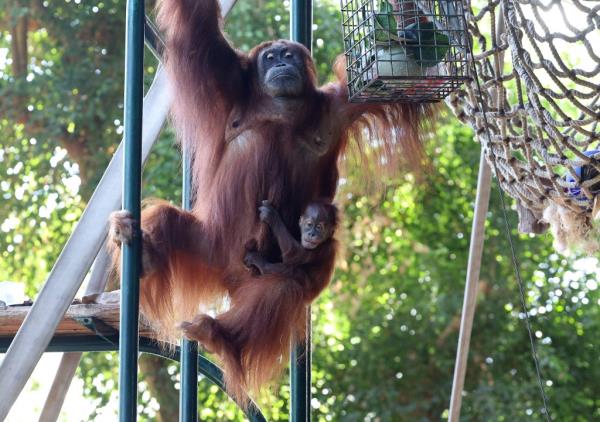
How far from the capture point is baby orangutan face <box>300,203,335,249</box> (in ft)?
11.1

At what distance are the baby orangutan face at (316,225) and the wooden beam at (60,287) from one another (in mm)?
550

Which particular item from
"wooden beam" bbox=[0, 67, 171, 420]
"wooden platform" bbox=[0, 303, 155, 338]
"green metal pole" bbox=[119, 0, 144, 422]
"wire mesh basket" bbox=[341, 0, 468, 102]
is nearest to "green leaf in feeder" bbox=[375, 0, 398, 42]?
"wire mesh basket" bbox=[341, 0, 468, 102]

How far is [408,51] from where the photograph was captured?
2.87 m

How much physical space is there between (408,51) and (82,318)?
51.7 inches

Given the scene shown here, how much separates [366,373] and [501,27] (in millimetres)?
5321

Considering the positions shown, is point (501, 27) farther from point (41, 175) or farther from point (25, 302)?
point (41, 175)

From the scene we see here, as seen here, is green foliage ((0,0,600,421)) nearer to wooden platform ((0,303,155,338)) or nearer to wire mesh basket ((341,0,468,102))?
wooden platform ((0,303,155,338))

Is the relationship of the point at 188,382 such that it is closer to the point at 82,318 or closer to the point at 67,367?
the point at 82,318

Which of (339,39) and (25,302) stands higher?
(339,39)

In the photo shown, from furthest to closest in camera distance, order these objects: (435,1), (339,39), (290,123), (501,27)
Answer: (339,39), (290,123), (501,27), (435,1)

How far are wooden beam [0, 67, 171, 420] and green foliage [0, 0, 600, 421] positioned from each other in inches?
162

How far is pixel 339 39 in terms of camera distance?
7914 millimetres

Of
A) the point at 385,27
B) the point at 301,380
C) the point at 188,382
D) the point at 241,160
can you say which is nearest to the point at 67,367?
the point at 188,382

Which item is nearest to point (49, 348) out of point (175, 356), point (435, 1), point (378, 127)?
point (175, 356)
